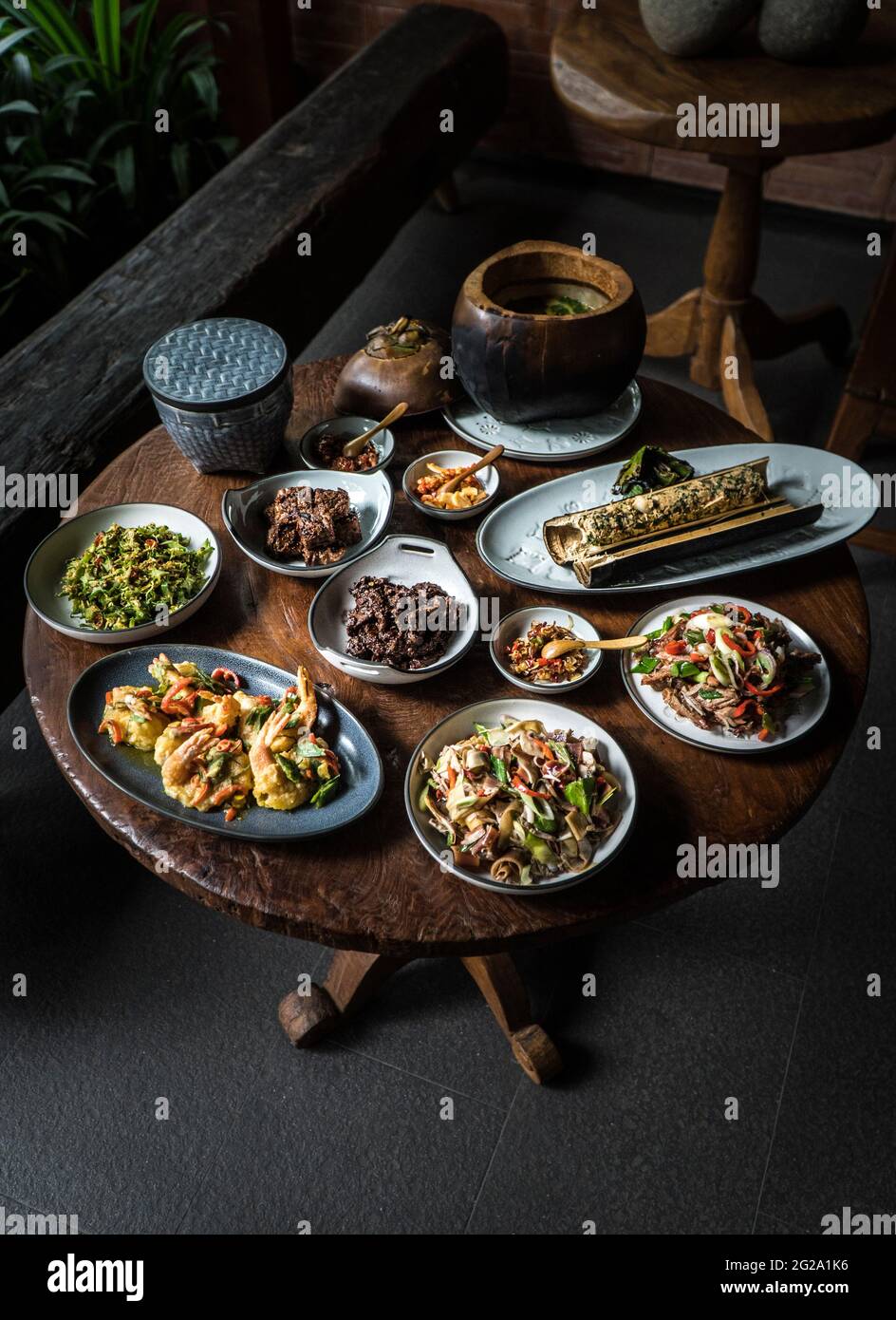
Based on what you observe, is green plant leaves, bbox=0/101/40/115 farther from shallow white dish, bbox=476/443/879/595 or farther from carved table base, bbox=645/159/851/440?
shallow white dish, bbox=476/443/879/595

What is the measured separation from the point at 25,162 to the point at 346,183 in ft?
4.65

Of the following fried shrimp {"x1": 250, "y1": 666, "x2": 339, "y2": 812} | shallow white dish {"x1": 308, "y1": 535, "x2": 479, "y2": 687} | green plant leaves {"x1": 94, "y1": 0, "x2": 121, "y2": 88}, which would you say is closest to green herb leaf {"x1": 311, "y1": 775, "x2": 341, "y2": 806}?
fried shrimp {"x1": 250, "y1": 666, "x2": 339, "y2": 812}

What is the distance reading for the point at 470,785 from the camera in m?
1.40

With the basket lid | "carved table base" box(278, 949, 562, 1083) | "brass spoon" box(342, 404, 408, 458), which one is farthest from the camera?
"carved table base" box(278, 949, 562, 1083)

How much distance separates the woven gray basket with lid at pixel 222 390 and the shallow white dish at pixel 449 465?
0.91 ft

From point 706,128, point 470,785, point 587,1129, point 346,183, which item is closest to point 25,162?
point 346,183

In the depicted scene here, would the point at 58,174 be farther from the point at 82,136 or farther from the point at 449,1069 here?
the point at 449,1069

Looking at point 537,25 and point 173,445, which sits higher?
point 537,25

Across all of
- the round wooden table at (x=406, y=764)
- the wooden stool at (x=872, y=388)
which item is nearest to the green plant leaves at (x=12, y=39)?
the round wooden table at (x=406, y=764)

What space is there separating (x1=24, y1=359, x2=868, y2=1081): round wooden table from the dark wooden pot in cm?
13

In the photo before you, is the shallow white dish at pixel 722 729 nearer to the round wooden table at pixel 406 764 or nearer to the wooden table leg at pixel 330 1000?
the round wooden table at pixel 406 764

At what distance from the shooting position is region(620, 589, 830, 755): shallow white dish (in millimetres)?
1491

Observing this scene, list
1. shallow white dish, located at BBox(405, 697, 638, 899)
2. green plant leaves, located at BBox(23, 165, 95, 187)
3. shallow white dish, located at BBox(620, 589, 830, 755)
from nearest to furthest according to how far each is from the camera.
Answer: shallow white dish, located at BBox(405, 697, 638, 899) < shallow white dish, located at BBox(620, 589, 830, 755) < green plant leaves, located at BBox(23, 165, 95, 187)
